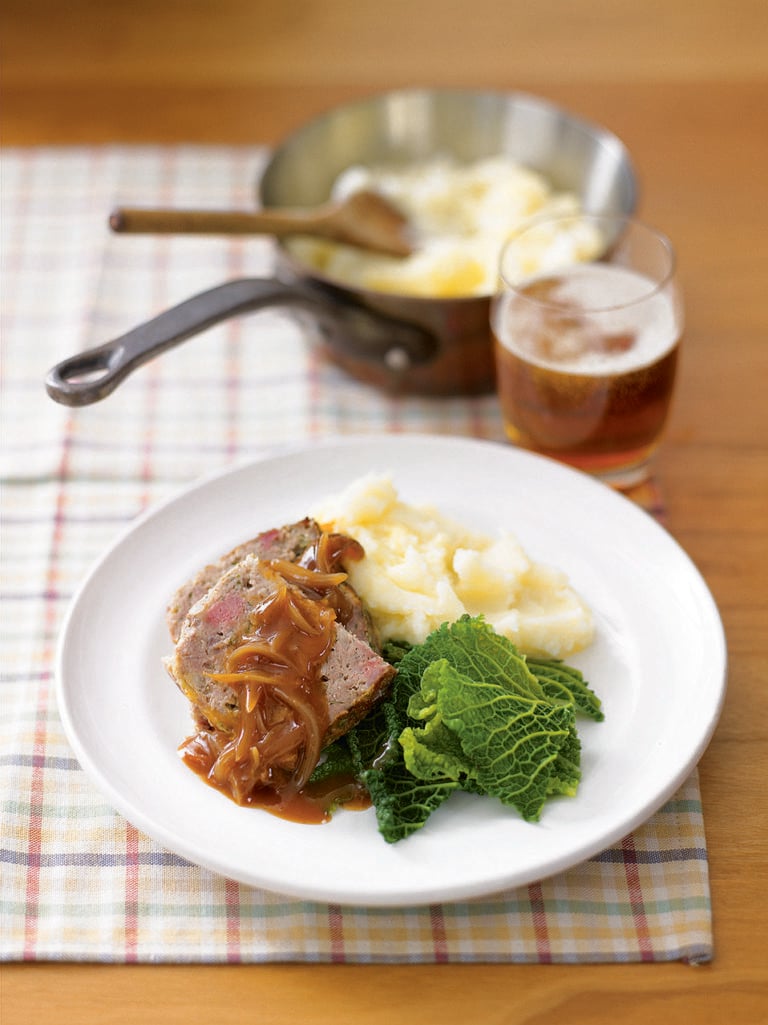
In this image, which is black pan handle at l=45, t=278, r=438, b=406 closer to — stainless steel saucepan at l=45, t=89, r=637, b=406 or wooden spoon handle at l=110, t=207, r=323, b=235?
stainless steel saucepan at l=45, t=89, r=637, b=406

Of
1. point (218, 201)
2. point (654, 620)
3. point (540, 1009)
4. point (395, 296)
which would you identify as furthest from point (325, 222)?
point (540, 1009)

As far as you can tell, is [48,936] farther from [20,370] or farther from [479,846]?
[20,370]

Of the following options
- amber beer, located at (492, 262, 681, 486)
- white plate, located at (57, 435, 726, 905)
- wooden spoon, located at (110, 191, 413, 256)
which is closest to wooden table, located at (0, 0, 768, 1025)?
white plate, located at (57, 435, 726, 905)

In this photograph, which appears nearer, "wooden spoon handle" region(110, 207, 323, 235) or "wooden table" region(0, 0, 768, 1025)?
"wooden table" region(0, 0, 768, 1025)

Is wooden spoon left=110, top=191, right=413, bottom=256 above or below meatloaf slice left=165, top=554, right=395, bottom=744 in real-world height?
above

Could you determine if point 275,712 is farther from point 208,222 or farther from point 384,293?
point 208,222

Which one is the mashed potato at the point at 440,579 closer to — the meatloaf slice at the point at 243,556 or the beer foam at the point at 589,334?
the meatloaf slice at the point at 243,556
